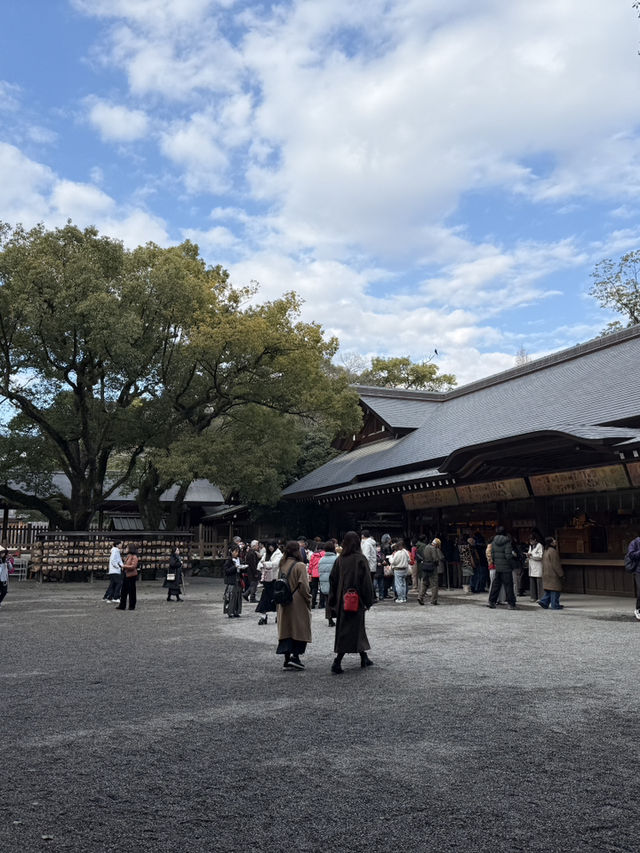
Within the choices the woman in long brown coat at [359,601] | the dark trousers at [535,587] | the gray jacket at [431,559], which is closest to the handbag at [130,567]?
the gray jacket at [431,559]

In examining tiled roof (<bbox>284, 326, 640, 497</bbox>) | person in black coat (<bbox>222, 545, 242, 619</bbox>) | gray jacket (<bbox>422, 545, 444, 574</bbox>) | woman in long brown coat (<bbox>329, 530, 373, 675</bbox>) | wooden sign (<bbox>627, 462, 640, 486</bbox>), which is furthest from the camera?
tiled roof (<bbox>284, 326, 640, 497</bbox>)

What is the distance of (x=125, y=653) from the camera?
9.48m

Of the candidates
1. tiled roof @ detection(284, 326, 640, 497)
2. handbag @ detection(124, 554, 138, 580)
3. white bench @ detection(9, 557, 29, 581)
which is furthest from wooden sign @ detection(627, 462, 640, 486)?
white bench @ detection(9, 557, 29, 581)

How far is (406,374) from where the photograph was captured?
47.1 meters

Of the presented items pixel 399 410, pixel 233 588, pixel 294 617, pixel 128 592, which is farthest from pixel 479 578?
pixel 294 617

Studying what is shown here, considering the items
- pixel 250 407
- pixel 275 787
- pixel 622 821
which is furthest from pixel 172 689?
pixel 250 407

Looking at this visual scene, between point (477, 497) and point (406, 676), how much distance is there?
1221cm

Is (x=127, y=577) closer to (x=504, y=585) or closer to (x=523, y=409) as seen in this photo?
(x=504, y=585)

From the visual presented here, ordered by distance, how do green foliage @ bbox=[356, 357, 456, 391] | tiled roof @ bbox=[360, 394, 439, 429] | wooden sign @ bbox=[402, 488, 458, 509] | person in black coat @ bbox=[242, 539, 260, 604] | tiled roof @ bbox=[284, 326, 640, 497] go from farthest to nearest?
green foliage @ bbox=[356, 357, 456, 391] < tiled roof @ bbox=[360, 394, 439, 429] < wooden sign @ bbox=[402, 488, 458, 509] < tiled roof @ bbox=[284, 326, 640, 497] < person in black coat @ bbox=[242, 539, 260, 604]

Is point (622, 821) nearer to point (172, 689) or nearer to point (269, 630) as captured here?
point (172, 689)

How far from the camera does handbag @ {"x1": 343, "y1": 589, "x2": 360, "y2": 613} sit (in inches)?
322

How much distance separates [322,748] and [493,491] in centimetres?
1457

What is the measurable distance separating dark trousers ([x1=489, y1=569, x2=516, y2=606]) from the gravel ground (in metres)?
5.27

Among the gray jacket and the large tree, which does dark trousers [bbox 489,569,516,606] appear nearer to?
the gray jacket
